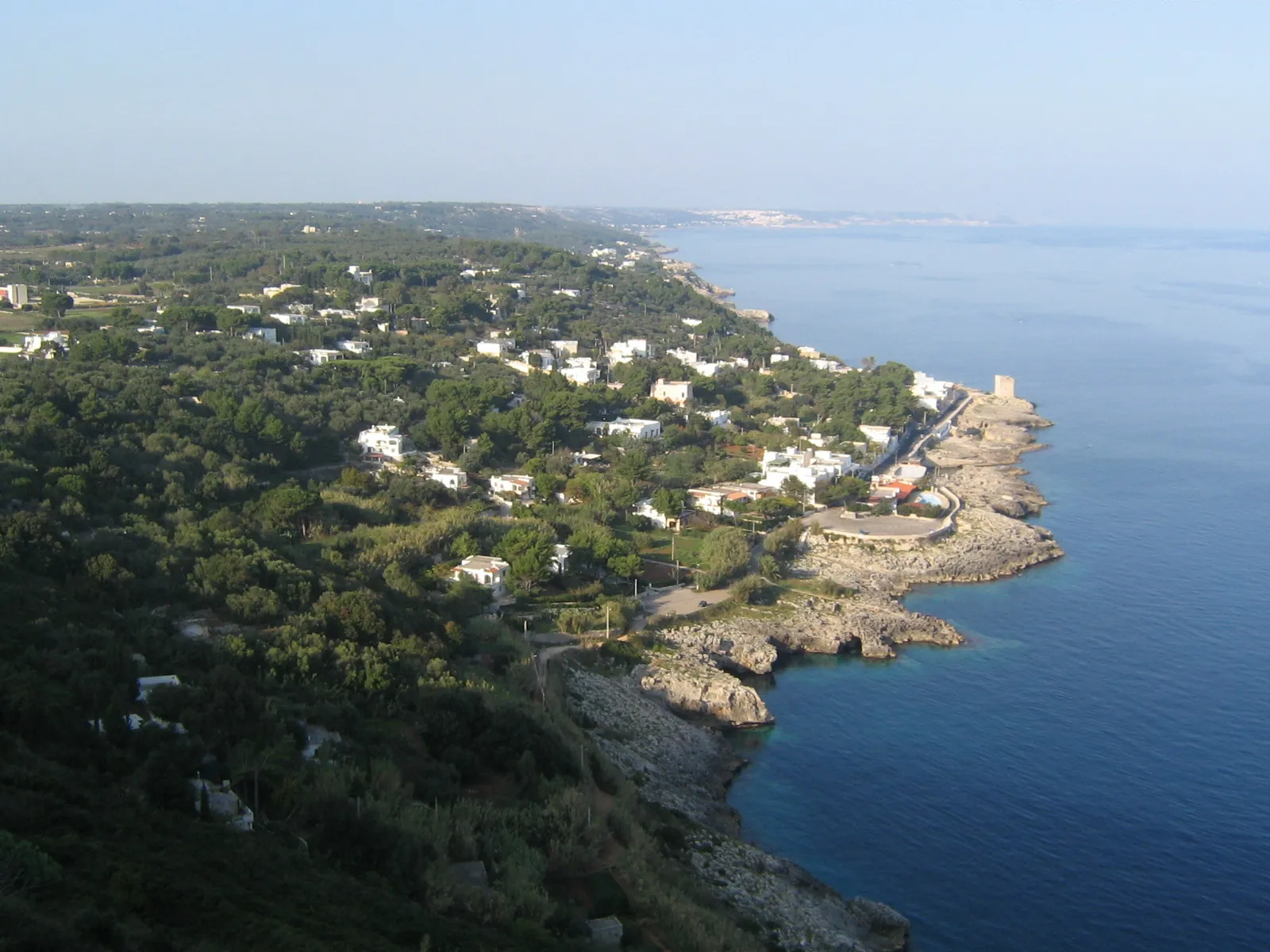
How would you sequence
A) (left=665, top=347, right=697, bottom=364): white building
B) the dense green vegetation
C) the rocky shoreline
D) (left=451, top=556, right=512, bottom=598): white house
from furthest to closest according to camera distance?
1. (left=665, top=347, right=697, bottom=364): white building
2. (left=451, top=556, right=512, bottom=598): white house
3. the rocky shoreline
4. the dense green vegetation

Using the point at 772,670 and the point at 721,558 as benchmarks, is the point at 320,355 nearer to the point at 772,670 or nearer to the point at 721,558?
the point at 721,558

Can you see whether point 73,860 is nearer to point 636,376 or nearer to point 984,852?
point 984,852

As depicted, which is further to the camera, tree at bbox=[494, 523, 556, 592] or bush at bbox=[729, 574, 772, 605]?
bush at bbox=[729, 574, 772, 605]

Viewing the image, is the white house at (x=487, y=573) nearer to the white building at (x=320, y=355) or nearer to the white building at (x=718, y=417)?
the white building at (x=320, y=355)

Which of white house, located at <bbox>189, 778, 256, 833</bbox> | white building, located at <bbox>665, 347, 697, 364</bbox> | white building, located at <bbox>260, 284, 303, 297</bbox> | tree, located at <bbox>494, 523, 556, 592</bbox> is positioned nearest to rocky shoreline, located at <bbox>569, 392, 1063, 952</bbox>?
tree, located at <bbox>494, 523, 556, 592</bbox>

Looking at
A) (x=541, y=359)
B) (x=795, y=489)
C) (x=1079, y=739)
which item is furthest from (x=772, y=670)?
(x=541, y=359)

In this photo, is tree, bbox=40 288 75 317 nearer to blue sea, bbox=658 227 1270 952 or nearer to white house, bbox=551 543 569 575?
white house, bbox=551 543 569 575

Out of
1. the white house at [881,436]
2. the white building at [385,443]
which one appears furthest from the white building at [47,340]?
the white house at [881,436]

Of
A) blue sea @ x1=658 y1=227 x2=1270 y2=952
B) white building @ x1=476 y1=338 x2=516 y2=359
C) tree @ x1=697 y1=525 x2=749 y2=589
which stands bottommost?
blue sea @ x1=658 y1=227 x2=1270 y2=952
